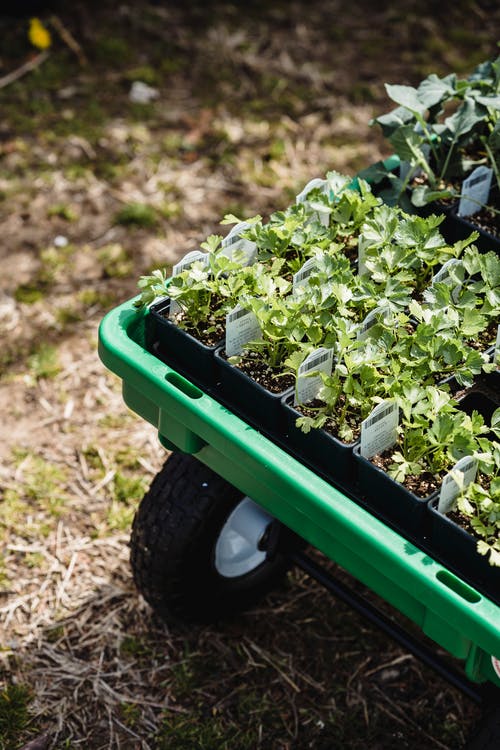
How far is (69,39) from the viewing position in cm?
407

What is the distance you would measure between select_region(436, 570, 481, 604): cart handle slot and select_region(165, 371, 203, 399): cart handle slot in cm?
50

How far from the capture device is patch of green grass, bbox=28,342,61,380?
113 inches

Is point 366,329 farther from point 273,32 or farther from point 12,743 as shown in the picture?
point 273,32

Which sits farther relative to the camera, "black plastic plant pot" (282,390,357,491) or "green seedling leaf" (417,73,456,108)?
"green seedling leaf" (417,73,456,108)

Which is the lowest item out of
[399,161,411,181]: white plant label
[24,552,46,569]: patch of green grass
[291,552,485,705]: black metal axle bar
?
[24,552,46,569]: patch of green grass

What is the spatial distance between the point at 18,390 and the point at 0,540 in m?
0.51

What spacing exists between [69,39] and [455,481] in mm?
3129

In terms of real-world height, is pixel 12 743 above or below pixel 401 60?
below

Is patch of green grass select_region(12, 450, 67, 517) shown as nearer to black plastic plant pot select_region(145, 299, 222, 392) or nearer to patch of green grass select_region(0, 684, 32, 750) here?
Answer: patch of green grass select_region(0, 684, 32, 750)

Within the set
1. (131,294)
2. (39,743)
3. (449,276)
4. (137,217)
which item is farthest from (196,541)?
(137,217)

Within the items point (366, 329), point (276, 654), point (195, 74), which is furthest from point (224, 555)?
point (195, 74)

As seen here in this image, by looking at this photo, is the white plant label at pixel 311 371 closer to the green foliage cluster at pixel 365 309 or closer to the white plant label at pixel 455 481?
the green foliage cluster at pixel 365 309

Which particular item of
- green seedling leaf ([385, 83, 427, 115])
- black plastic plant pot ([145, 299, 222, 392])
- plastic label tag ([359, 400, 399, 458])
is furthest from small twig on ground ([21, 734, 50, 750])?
green seedling leaf ([385, 83, 427, 115])

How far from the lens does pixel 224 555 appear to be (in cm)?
228
